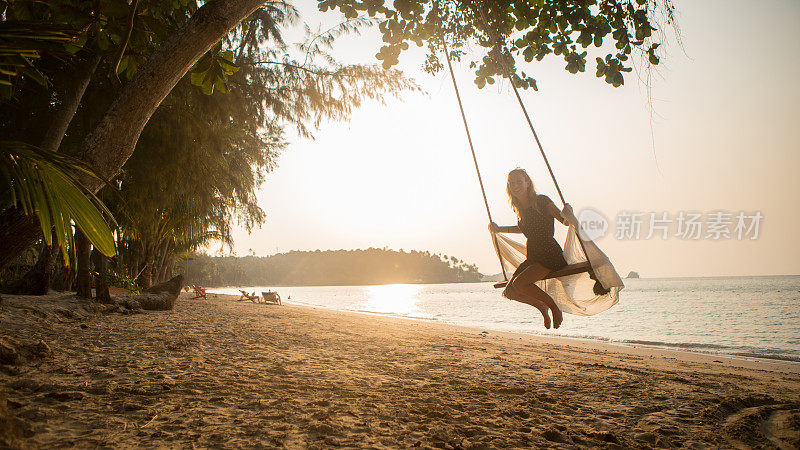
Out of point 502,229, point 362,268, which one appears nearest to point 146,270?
point 502,229

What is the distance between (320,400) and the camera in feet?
8.45

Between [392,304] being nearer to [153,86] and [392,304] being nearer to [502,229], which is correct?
[502,229]

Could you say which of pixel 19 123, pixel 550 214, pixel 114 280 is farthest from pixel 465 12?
pixel 114 280

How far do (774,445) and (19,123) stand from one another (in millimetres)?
7005

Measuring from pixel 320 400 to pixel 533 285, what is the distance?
8.79 ft

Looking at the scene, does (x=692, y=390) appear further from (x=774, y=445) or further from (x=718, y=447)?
(x=718, y=447)

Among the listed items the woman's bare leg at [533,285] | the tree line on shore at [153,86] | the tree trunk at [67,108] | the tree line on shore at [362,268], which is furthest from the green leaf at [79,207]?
the tree line on shore at [362,268]

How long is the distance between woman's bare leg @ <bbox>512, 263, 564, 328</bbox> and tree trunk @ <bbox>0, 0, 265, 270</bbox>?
347cm

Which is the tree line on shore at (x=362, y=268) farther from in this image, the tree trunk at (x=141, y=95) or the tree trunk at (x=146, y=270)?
the tree trunk at (x=141, y=95)

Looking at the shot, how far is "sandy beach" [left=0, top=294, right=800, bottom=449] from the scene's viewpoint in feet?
6.27

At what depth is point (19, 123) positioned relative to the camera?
4289mm

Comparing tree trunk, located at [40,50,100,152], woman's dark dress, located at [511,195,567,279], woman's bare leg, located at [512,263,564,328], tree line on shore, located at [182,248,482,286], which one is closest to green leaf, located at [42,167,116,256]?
tree trunk, located at [40,50,100,152]

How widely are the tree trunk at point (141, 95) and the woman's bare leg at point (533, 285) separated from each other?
11.4ft

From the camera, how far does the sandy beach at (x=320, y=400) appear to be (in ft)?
6.27
